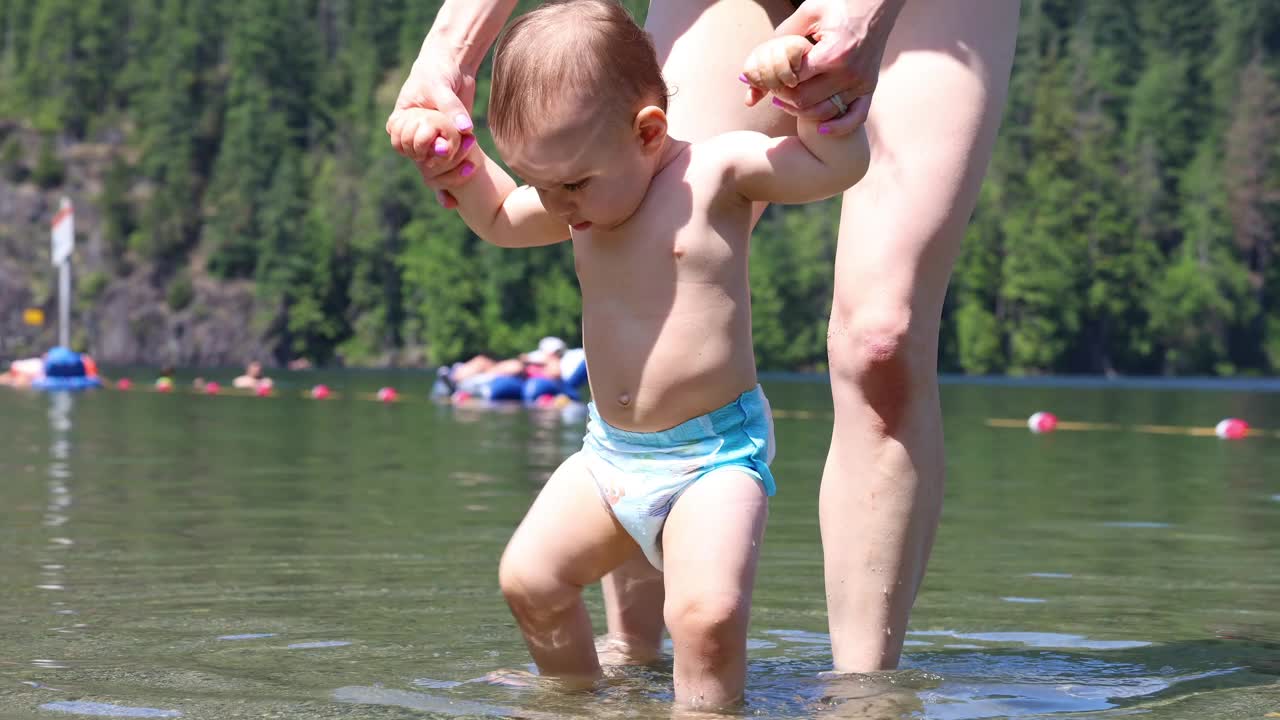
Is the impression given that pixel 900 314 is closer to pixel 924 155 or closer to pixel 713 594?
pixel 924 155

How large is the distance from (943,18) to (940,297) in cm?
56

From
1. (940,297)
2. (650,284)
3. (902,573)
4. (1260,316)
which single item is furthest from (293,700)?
(1260,316)

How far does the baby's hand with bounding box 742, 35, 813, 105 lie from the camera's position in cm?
285

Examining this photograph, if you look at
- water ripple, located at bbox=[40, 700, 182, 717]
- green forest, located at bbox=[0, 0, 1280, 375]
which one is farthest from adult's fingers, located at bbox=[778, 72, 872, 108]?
green forest, located at bbox=[0, 0, 1280, 375]

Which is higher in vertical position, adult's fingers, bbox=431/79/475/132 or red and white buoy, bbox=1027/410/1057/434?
adult's fingers, bbox=431/79/475/132

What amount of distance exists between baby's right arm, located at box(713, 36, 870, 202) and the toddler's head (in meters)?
0.16

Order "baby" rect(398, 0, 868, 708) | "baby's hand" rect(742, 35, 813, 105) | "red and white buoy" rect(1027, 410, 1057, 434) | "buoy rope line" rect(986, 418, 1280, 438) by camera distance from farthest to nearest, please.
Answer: "red and white buoy" rect(1027, 410, 1057, 434) → "buoy rope line" rect(986, 418, 1280, 438) → "baby" rect(398, 0, 868, 708) → "baby's hand" rect(742, 35, 813, 105)

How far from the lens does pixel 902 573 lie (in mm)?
3428

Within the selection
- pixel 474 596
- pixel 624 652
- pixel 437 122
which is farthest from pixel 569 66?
pixel 474 596

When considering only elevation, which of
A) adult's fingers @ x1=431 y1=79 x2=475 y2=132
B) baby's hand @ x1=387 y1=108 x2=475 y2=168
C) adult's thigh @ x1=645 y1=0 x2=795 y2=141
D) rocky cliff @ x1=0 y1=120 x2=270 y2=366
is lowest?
rocky cliff @ x1=0 y1=120 x2=270 y2=366

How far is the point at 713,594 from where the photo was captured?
288 centimetres

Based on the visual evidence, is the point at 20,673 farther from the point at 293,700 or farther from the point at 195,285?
the point at 195,285

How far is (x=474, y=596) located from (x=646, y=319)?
173cm

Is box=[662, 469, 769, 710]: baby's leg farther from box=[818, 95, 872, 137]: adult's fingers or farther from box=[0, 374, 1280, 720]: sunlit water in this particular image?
box=[818, 95, 872, 137]: adult's fingers
